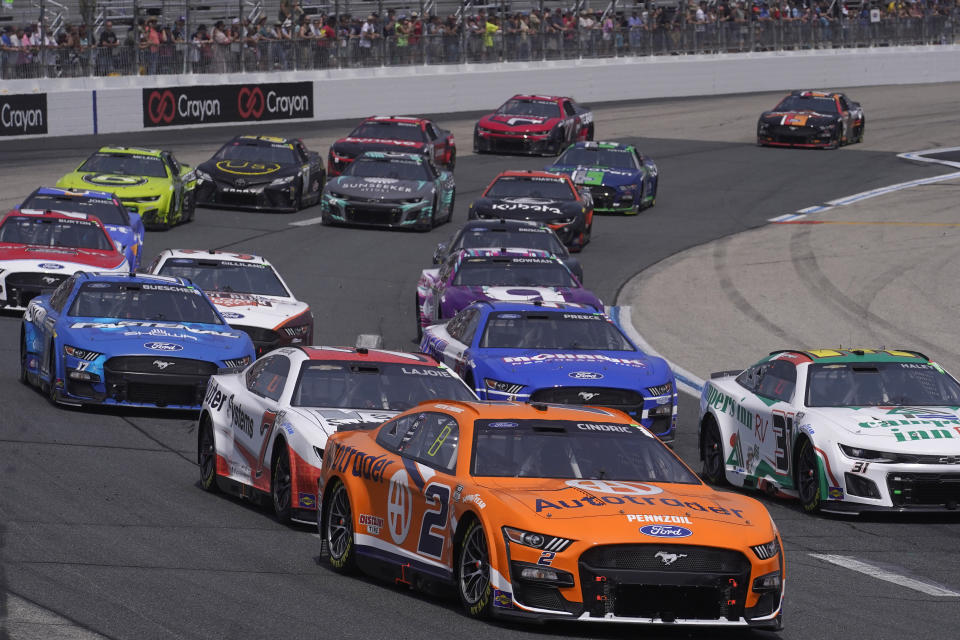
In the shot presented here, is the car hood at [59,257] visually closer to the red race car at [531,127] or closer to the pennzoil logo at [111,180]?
the pennzoil logo at [111,180]

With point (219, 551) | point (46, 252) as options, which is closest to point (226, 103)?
point (46, 252)

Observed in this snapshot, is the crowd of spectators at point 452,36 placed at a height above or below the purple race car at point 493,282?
above

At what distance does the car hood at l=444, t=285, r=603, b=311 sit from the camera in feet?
67.1

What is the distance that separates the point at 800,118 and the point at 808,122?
0.27 metres

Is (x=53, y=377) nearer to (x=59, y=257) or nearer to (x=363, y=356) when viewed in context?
(x=363, y=356)

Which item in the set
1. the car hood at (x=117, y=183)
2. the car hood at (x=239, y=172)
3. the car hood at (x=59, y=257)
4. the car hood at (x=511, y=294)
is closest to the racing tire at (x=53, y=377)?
the car hood at (x=511, y=294)

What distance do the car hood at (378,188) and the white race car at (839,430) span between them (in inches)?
628

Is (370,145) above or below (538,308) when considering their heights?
above

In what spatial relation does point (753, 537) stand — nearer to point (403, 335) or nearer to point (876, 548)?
point (876, 548)

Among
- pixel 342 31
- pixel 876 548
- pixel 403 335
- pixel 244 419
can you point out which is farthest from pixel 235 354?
pixel 342 31

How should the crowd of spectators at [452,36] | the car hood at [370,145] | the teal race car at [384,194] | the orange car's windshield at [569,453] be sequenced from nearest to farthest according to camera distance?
the orange car's windshield at [569,453], the teal race car at [384,194], the car hood at [370,145], the crowd of spectators at [452,36]

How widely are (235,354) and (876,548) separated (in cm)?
715

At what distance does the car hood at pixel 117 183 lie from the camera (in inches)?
1137

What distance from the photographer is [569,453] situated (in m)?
9.28
